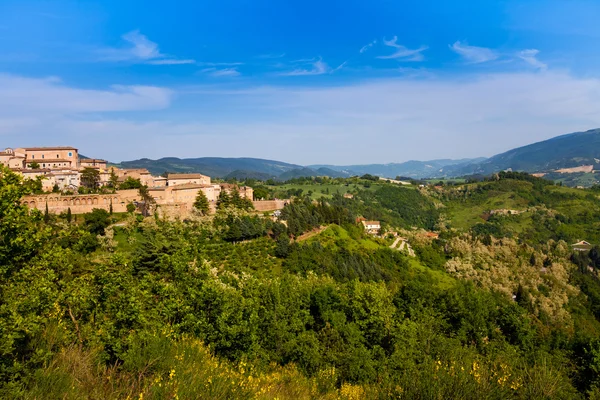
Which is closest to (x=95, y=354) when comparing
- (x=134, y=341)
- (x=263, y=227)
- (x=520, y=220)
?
(x=134, y=341)

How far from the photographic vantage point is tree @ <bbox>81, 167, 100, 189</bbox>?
55344mm

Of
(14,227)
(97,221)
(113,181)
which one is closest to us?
(14,227)

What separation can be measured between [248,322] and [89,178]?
48.7 meters

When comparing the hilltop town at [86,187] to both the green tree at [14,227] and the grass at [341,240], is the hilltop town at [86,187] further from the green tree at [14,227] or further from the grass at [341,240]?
the green tree at [14,227]

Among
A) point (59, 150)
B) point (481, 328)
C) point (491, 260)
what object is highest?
point (59, 150)

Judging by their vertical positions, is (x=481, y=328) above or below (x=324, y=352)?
below

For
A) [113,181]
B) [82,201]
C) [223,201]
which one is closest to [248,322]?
[82,201]

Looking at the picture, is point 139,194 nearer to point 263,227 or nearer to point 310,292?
point 263,227

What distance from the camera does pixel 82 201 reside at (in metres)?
48.1

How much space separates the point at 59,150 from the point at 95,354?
6277 cm

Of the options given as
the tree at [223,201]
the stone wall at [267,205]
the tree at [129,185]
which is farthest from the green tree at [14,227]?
the stone wall at [267,205]

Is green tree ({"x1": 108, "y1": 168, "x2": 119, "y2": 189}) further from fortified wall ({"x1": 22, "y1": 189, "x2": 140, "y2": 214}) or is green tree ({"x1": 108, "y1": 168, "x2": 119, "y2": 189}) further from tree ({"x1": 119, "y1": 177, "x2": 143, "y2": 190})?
fortified wall ({"x1": 22, "y1": 189, "x2": 140, "y2": 214})

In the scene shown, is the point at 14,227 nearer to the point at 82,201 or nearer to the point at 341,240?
the point at 82,201

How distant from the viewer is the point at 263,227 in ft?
166
